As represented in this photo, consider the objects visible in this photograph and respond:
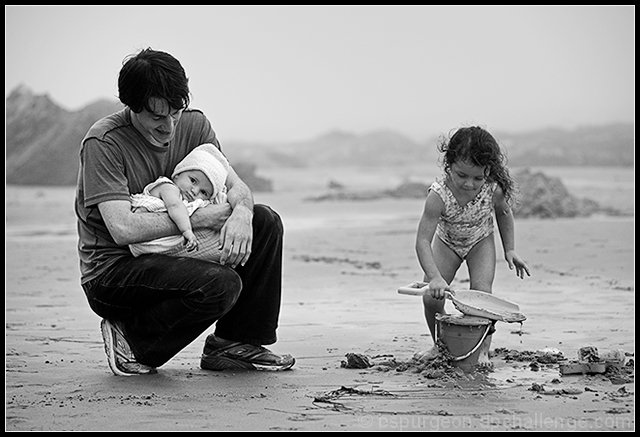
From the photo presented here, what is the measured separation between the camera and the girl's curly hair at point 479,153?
4.46 m

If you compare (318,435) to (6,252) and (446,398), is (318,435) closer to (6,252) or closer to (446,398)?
(446,398)

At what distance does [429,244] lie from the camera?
4539mm

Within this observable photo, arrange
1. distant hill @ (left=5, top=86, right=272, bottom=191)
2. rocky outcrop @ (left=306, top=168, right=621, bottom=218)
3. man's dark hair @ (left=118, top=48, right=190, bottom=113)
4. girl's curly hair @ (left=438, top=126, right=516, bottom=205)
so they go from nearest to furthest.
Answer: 1. man's dark hair @ (left=118, top=48, right=190, bottom=113)
2. girl's curly hair @ (left=438, top=126, right=516, bottom=205)
3. rocky outcrop @ (left=306, top=168, right=621, bottom=218)
4. distant hill @ (left=5, top=86, right=272, bottom=191)

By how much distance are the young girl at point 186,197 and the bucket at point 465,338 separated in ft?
3.06

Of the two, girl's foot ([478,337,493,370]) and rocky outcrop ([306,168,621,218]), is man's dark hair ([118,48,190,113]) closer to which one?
girl's foot ([478,337,493,370])

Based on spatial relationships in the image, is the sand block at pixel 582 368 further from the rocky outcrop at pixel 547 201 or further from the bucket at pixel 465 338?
the rocky outcrop at pixel 547 201

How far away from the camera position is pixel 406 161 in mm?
20359

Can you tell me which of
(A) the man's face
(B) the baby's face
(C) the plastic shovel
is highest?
(A) the man's face

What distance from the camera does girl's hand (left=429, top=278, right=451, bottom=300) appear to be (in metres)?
4.30

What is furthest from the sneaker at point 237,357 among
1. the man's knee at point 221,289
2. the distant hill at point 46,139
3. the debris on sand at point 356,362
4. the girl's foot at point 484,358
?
the distant hill at point 46,139

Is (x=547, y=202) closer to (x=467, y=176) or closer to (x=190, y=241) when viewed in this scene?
(x=467, y=176)

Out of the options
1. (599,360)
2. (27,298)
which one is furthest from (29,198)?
(599,360)

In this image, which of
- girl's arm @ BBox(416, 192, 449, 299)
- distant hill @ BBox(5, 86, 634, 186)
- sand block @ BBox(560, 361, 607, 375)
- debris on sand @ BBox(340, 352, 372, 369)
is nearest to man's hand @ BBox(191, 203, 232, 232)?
debris on sand @ BBox(340, 352, 372, 369)

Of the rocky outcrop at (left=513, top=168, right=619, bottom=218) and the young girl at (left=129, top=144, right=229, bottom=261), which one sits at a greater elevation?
the young girl at (left=129, top=144, right=229, bottom=261)
